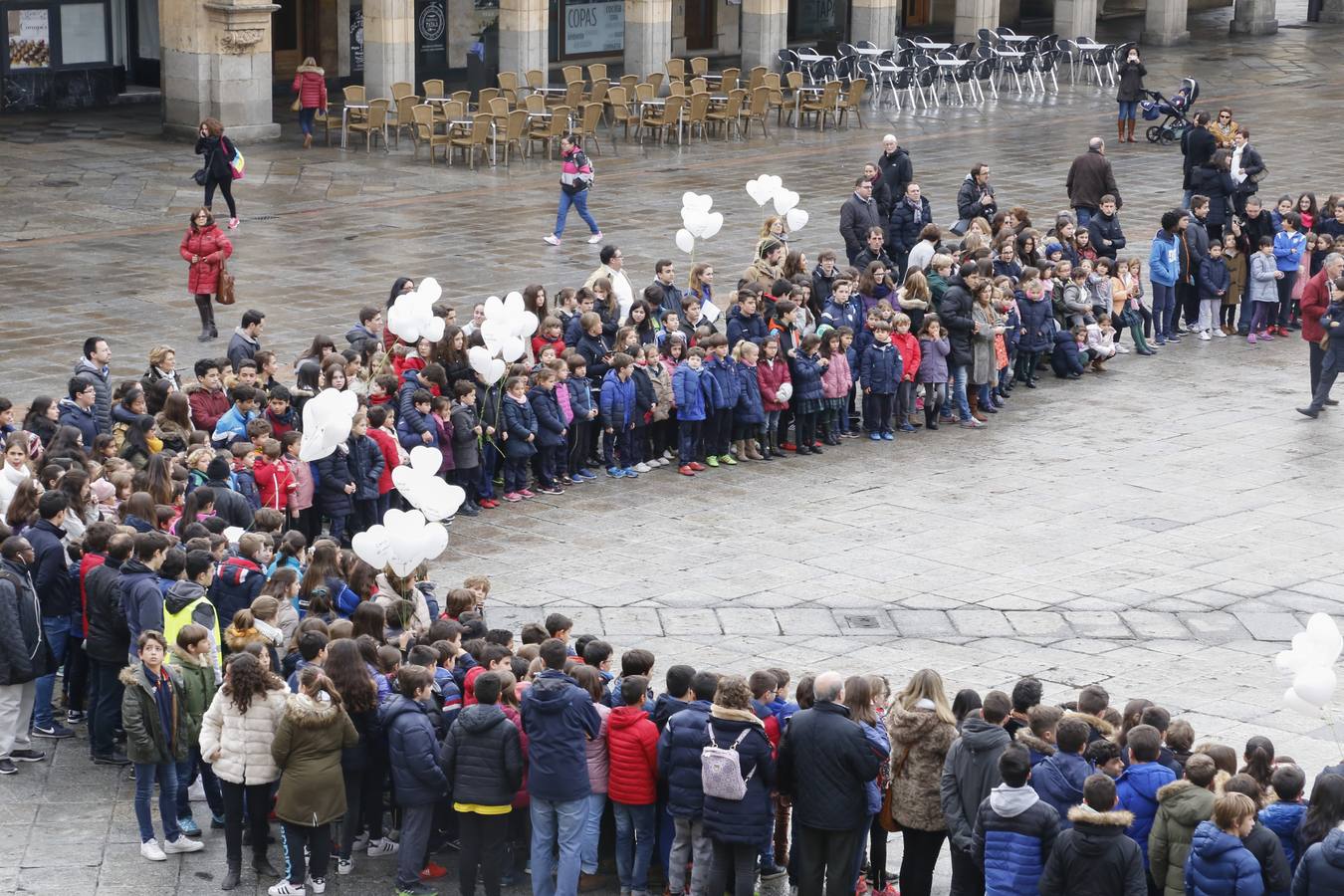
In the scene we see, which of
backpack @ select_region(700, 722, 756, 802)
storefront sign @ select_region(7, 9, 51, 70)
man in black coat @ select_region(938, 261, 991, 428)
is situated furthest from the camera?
storefront sign @ select_region(7, 9, 51, 70)

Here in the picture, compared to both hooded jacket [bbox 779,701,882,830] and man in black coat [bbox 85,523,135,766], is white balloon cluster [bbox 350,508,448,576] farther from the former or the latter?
hooded jacket [bbox 779,701,882,830]

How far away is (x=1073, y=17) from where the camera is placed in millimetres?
42875

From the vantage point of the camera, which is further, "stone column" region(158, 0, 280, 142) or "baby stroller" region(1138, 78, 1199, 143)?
"baby stroller" region(1138, 78, 1199, 143)

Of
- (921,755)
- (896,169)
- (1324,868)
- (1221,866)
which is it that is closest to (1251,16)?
(896,169)

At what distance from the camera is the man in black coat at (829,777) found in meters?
9.53

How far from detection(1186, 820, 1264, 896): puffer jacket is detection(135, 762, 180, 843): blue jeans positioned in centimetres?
492

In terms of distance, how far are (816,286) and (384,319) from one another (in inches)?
153

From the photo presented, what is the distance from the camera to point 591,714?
9.88 metres

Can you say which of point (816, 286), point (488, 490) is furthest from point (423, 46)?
point (488, 490)

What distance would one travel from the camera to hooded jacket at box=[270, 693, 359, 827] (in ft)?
31.9

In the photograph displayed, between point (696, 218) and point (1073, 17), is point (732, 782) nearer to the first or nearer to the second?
point (696, 218)

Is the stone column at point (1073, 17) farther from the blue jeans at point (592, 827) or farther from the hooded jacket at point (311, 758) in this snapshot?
Result: the hooded jacket at point (311, 758)

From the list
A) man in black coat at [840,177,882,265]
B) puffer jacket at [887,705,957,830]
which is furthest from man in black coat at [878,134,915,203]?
puffer jacket at [887,705,957,830]

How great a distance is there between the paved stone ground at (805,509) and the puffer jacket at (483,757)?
2.79ft
